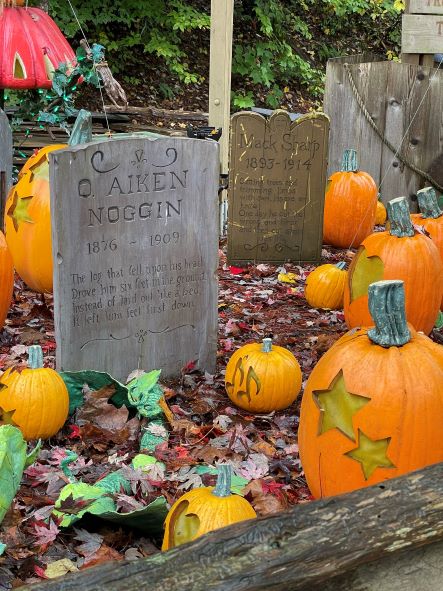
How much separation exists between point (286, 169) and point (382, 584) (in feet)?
17.2

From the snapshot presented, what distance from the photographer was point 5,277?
484 centimetres

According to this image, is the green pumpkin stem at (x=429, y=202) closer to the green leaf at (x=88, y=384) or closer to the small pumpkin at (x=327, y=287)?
the small pumpkin at (x=327, y=287)

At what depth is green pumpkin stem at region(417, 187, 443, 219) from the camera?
539cm

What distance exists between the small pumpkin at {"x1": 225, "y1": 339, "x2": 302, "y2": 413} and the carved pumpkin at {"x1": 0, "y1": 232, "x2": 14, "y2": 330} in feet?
4.62

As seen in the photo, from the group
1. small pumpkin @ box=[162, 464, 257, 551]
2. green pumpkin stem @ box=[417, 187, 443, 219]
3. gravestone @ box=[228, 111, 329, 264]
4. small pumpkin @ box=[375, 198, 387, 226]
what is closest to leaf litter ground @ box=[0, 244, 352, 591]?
small pumpkin @ box=[162, 464, 257, 551]

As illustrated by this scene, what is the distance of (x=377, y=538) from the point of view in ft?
5.73

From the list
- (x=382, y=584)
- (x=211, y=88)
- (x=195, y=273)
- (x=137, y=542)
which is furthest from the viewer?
(x=211, y=88)

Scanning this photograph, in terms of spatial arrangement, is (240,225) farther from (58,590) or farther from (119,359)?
(58,590)

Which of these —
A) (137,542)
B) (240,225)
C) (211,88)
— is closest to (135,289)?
(137,542)

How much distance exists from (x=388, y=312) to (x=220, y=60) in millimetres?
5281

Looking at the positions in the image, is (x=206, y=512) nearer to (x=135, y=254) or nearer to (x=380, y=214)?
(x=135, y=254)

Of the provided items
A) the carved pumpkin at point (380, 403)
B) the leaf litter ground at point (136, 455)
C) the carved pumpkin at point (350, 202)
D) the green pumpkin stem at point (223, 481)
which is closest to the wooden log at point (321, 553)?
the green pumpkin stem at point (223, 481)

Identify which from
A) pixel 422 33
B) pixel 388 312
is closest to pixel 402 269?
pixel 388 312

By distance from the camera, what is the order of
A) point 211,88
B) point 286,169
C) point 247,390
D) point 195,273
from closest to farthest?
point 247,390, point 195,273, point 286,169, point 211,88
